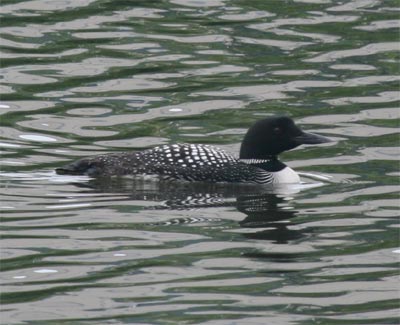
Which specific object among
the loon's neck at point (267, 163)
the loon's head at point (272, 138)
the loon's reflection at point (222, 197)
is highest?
the loon's head at point (272, 138)

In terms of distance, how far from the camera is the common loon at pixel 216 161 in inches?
522

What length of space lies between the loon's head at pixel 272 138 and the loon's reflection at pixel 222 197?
13.6 inches

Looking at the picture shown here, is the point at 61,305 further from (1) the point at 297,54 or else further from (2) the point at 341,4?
(2) the point at 341,4

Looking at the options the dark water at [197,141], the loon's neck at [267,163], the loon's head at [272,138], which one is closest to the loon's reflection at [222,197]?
the dark water at [197,141]

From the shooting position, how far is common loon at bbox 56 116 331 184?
13.2 metres

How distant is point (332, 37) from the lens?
18.7 m

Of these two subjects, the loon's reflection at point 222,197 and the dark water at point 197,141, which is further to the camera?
the loon's reflection at point 222,197

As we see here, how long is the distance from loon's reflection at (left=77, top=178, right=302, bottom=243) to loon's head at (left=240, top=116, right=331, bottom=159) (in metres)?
0.35

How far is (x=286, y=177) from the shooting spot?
13211 mm

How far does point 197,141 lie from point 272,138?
136cm

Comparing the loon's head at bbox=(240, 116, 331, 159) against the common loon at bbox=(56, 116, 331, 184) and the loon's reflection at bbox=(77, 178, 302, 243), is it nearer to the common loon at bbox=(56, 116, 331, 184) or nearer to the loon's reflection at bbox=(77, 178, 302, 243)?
the common loon at bbox=(56, 116, 331, 184)

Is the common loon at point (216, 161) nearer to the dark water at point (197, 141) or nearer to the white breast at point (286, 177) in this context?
the white breast at point (286, 177)

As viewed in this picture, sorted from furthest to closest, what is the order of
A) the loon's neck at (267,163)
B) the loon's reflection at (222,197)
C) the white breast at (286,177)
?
the loon's neck at (267,163) < the white breast at (286,177) < the loon's reflection at (222,197)

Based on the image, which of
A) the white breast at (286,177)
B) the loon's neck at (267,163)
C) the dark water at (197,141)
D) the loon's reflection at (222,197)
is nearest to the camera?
the dark water at (197,141)
